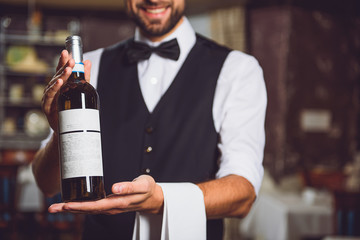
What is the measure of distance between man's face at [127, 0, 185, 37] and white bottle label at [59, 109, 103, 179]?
47 centimetres

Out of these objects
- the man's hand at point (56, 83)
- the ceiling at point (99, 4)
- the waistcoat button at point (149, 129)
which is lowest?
the waistcoat button at point (149, 129)

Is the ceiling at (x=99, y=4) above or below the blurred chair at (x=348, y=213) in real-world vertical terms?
above

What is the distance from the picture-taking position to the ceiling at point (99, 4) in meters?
5.55

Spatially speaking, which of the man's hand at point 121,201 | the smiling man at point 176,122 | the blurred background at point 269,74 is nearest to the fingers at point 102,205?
the man's hand at point 121,201

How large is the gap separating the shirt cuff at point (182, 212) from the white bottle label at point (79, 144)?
17cm

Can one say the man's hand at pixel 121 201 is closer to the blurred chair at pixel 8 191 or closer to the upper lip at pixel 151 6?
the upper lip at pixel 151 6

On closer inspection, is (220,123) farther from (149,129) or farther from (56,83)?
(56,83)

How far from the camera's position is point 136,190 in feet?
2.60

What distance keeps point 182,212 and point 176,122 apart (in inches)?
13.5

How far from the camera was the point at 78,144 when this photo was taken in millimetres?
829

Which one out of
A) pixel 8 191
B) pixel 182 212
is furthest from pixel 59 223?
pixel 182 212

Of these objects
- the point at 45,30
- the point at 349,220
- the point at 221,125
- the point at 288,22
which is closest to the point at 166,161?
the point at 221,125

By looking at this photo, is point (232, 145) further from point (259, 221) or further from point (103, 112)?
point (259, 221)

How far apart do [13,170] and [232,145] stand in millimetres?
2509
